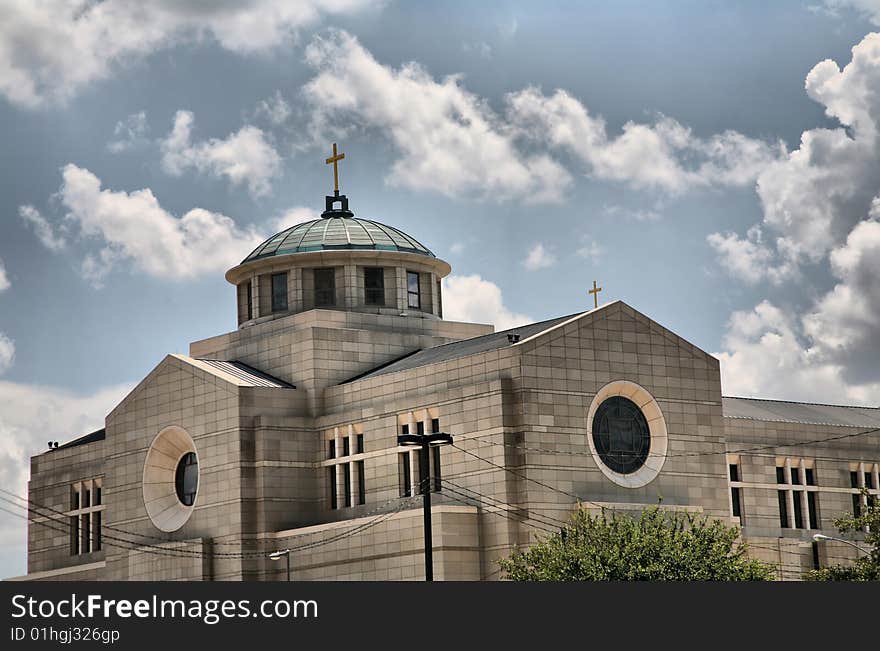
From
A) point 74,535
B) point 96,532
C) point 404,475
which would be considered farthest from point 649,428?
point 74,535

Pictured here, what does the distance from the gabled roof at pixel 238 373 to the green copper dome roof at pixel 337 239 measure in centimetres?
632

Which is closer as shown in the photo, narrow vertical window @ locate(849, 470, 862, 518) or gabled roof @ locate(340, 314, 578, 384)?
gabled roof @ locate(340, 314, 578, 384)

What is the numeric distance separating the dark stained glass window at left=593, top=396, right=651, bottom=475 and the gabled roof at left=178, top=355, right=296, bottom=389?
1417 centimetres

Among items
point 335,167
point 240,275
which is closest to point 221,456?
point 240,275

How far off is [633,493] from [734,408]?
Result: 46.5 ft

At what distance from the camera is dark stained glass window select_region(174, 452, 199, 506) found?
2800 inches

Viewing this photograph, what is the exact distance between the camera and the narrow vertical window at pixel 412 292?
78.2m

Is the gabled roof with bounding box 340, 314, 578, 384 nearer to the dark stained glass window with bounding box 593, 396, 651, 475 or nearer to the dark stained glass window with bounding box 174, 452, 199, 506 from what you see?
the dark stained glass window with bounding box 593, 396, 651, 475

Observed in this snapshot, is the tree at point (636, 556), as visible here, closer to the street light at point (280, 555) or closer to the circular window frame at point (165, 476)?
the street light at point (280, 555)

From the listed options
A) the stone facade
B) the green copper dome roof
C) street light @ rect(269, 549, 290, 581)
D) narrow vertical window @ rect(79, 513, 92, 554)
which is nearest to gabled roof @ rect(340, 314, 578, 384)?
the stone facade

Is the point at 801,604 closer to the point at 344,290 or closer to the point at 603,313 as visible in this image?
the point at 603,313

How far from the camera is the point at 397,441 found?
63594 millimetres

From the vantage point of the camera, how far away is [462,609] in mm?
28188

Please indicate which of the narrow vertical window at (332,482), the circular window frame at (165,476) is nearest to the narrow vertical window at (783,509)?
the narrow vertical window at (332,482)
